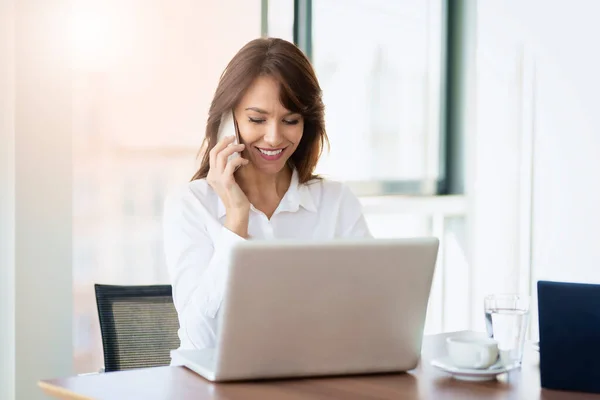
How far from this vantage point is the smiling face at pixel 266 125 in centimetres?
238

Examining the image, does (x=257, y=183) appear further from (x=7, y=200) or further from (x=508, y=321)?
(x=508, y=321)

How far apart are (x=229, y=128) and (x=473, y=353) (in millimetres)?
1053

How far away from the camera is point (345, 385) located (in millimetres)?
1658

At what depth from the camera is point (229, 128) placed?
246 centimetres

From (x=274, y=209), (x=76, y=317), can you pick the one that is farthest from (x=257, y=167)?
(x=76, y=317)

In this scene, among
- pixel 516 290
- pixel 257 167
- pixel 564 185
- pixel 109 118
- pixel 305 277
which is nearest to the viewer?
pixel 305 277

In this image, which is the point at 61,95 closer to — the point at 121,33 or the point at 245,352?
the point at 121,33

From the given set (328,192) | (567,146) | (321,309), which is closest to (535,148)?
(567,146)

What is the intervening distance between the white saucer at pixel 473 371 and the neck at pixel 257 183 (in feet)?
3.09

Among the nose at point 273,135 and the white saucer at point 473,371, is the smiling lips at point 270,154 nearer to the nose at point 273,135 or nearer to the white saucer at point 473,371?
the nose at point 273,135

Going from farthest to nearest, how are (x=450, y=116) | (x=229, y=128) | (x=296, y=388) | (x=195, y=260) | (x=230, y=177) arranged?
(x=450, y=116)
(x=229, y=128)
(x=230, y=177)
(x=195, y=260)
(x=296, y=388)

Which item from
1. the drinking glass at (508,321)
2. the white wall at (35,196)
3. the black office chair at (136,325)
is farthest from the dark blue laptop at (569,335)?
the white wall at (35,196)

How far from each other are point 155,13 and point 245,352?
185 cm

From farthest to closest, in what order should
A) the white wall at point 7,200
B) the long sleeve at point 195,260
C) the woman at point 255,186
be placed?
the white wall at point 7,200
the woman at point 255,186
the long sleeve at point 195,260
